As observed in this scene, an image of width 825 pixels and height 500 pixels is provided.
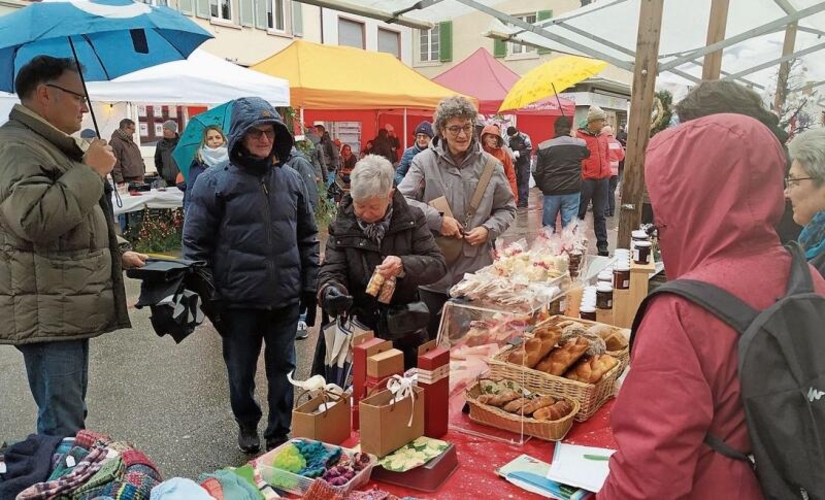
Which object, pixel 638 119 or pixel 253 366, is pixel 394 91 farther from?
pixel 253 366

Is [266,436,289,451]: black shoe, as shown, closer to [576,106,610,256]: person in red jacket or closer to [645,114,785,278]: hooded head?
[645,114,785,278]: hooded head

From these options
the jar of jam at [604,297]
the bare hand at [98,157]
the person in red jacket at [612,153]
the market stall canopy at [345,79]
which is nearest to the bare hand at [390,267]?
the jar of jam at [604,297]

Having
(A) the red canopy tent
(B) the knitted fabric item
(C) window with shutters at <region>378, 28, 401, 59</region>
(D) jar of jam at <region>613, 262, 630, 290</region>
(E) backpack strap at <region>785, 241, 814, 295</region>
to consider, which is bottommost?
(B) the knitted fabric item

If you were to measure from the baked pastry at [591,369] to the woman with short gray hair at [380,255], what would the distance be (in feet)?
2.38

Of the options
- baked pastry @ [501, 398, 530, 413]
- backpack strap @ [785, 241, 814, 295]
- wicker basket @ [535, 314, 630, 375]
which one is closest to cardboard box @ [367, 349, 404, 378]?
baked pastry @ [501, 398, 530, 413]

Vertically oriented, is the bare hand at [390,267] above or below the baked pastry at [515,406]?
above

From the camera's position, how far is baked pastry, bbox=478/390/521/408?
2.14 meters

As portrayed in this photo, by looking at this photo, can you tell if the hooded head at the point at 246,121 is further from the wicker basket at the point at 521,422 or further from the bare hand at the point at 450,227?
the wicker basket at the point at 521,422

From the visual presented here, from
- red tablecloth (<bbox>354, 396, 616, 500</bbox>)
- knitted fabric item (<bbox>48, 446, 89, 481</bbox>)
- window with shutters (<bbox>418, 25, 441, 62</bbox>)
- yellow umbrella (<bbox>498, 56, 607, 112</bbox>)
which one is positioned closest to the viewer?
knitted fabric item (<bbox>48, 446, 89, 481</bbox>)

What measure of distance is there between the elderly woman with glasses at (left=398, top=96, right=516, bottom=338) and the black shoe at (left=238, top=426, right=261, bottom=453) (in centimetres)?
116

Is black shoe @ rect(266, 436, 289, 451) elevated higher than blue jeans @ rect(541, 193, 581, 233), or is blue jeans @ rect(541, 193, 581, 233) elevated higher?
blue jeans @ rect(541, 193, 581, 233)

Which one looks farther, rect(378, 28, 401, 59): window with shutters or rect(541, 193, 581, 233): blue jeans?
rect(378, 28, 401, 59): window with shutters

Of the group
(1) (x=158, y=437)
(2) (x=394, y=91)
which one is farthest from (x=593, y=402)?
(2) (x=394, y=91)

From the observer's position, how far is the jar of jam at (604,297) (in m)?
3.04
